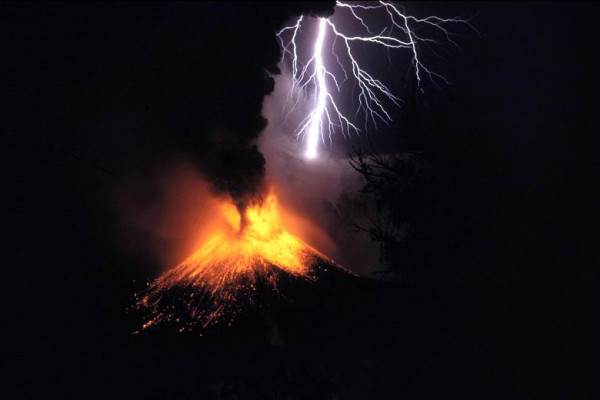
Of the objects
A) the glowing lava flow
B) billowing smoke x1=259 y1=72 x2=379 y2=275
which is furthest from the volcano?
billowing smoke x1=259 y1=72 x2=379 y2=275

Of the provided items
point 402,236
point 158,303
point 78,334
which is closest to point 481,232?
point 402,236

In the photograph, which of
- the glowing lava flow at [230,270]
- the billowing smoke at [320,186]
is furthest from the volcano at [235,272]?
the billowing smoke at [320,186]

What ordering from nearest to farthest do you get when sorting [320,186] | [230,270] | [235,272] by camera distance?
[235,272] < [230,270] < [320,186]

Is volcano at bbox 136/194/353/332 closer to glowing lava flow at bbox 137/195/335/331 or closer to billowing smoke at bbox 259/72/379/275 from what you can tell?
glowing lava flow at bbox 137/195/335/331

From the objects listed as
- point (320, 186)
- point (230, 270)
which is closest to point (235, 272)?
point (230, 270)

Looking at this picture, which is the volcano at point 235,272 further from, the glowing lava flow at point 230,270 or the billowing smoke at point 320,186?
the billowing smoke at point 320,186

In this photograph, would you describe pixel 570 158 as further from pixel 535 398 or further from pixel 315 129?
pixel 315 129

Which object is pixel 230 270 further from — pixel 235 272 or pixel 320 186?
pixel 320 186

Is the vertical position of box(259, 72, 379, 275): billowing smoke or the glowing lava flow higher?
box(259, 72, 379, 275): billowing smoke
